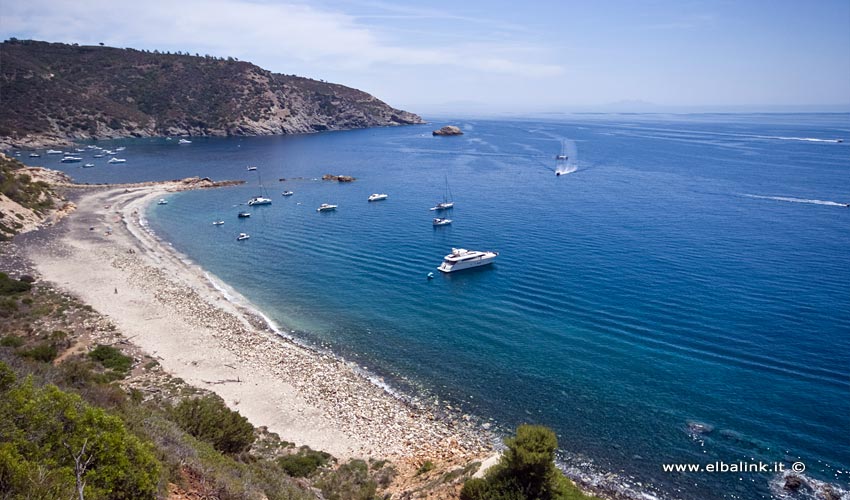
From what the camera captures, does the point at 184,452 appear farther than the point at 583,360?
No

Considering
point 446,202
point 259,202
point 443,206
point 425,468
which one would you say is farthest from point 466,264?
point 259,202

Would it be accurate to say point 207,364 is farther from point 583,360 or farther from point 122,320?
point 583,360

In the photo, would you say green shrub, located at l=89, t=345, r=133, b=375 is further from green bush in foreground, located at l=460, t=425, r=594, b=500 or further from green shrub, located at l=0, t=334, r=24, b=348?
green bush in foreground, located at l=460, t=425, r=594, b=500

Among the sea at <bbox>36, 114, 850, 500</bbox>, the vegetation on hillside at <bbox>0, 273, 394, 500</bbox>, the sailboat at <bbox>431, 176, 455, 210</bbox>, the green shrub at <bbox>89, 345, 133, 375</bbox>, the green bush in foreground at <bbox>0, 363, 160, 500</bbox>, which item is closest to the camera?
the green bush in foreground at <bbox>0, 363, 160, 500</bbox>

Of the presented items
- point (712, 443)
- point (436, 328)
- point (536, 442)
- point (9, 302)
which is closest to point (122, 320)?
point (9, 302)

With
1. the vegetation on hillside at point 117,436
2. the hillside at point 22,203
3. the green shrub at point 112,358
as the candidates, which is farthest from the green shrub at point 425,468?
the hillside at point 22,203

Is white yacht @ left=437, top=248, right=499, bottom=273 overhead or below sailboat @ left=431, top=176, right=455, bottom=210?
below

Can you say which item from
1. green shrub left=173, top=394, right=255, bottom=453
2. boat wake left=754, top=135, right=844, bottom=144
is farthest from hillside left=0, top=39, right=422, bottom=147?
boat wake left=754, top=135, right=844, bottom=144

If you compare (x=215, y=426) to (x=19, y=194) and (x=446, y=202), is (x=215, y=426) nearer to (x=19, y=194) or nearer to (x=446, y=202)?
(x=446, y=202)
